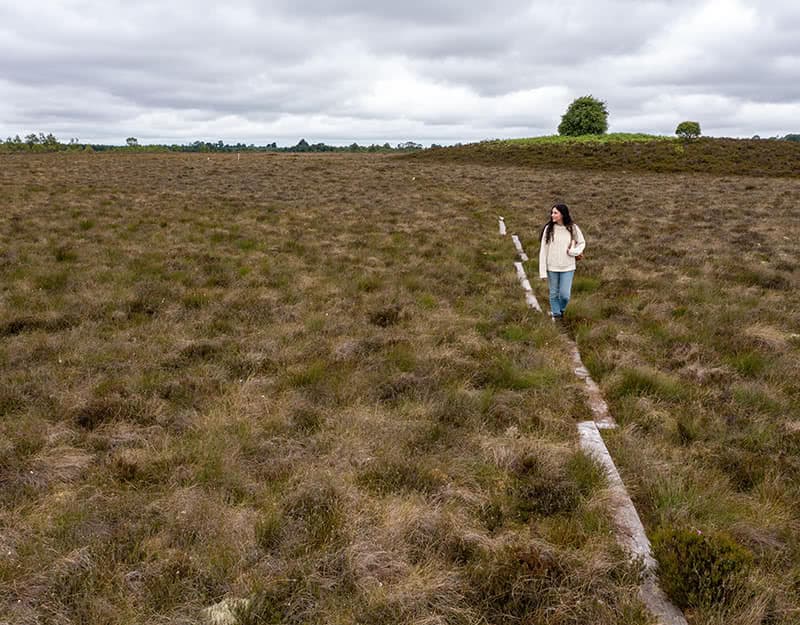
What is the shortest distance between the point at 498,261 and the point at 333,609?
36.6ft

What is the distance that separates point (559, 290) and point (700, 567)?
6.37 m

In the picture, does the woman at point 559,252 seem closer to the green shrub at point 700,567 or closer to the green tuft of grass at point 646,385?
the green tuft of grass at point 646,385

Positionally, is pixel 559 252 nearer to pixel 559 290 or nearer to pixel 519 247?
pixel 559 290

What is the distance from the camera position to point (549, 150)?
Result: 5425cm

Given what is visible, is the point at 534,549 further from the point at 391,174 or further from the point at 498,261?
the point at 391,174

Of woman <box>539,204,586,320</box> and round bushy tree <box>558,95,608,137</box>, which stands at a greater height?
round bushy tree <box>558,95,608,137</box>

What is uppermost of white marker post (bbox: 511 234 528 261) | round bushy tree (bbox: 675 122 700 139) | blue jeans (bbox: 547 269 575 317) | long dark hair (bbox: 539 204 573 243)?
round bushy tree (bbox: 675 122 700 139)

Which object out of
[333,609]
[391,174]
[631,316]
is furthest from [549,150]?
[333,609]

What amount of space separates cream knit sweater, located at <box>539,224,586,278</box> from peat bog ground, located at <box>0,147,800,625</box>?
1016mm

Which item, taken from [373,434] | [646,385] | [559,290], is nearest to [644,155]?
[559,290]

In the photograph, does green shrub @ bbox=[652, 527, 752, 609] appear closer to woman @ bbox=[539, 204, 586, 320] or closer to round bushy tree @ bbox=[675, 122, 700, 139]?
woman @ bbox=[539, 204, 586, 320]

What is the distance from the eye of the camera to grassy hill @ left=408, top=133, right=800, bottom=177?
40.9 m

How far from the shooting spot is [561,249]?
9.17 m

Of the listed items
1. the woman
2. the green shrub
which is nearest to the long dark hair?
the woman
